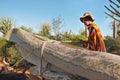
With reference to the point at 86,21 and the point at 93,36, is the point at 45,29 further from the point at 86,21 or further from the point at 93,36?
the point at 93,36

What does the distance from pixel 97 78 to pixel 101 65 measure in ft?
0.60

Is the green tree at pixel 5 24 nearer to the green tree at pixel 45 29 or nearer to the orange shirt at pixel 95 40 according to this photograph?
the green tree at pixel 45 29

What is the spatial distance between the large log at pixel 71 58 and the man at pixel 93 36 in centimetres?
66

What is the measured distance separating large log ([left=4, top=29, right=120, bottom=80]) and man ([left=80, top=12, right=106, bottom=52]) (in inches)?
26.2

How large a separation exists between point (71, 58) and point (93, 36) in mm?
1095

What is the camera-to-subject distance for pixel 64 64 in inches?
175

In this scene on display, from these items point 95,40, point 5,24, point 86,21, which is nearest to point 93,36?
point 95,40

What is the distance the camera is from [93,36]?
5.27m

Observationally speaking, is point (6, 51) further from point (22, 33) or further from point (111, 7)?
point (22, 33)

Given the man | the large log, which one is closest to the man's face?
the man

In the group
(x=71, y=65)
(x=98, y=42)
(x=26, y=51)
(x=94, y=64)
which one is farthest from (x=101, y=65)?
(x=26, y=51)

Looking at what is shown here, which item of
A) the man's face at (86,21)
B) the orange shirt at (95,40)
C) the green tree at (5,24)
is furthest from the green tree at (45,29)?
the orange shirt at (95,40)

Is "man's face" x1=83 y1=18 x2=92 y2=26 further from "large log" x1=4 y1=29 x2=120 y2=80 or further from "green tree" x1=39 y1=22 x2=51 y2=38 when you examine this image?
"green tree" x1=39 y1=22 x2=51 y2=38

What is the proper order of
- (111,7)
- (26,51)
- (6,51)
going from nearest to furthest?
(26,51) → (111,7) → (6,51)
